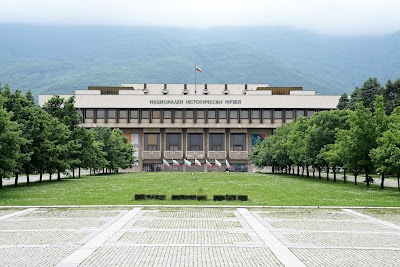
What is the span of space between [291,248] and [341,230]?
5.30 m

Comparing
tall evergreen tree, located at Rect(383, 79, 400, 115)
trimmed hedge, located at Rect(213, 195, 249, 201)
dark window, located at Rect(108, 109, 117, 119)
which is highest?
tall evergreen tree, located at Rect(383, 79, 400, 115)

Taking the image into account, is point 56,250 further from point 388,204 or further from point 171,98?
point 171,98

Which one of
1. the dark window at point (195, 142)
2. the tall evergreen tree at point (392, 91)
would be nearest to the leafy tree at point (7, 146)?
the tall evergreen tree at point (392, 91)

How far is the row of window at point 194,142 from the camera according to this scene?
5310 inches

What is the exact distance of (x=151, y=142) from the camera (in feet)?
443

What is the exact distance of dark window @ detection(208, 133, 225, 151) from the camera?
5320 inches

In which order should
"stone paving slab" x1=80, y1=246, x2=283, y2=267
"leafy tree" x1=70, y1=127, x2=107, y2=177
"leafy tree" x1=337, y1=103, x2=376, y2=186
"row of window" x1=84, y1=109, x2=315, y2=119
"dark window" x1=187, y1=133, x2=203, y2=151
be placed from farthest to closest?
"dark window" x1=187, y1=133, x2=203, y2=151 → "row of window" x1=84, y1=109, x2=315, y2=119 → "leafy tree" x1=70, y1=127, x2=107, y2=177 → "leafy tree" x1=337, y1=103, x2=376, y2=186 → "stone paving slab" x1=80, y1=246, x2=283, y2=267

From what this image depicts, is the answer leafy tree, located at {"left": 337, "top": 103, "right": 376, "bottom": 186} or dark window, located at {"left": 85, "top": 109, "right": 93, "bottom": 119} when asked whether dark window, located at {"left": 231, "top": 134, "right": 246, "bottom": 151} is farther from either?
leafy tree, located at {"left": 337, "top": 103, "right": 376, "bottom": 186}

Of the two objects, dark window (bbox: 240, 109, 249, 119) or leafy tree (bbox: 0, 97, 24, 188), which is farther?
dark window (bbox: 240, 109, 249, 119)

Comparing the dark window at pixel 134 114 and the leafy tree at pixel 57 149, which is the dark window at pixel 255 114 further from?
the leafy tree at pixel 57 149

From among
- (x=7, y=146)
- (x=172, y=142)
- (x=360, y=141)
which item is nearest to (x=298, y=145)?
(x=360, y=141)

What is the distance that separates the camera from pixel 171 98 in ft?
441

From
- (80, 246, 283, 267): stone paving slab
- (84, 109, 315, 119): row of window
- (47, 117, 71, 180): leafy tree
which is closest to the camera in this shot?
(80, 246, 283, 267): stone paving slab

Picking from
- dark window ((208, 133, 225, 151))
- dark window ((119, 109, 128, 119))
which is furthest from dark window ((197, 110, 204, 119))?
dark window ((119, 109, 128, 119))
